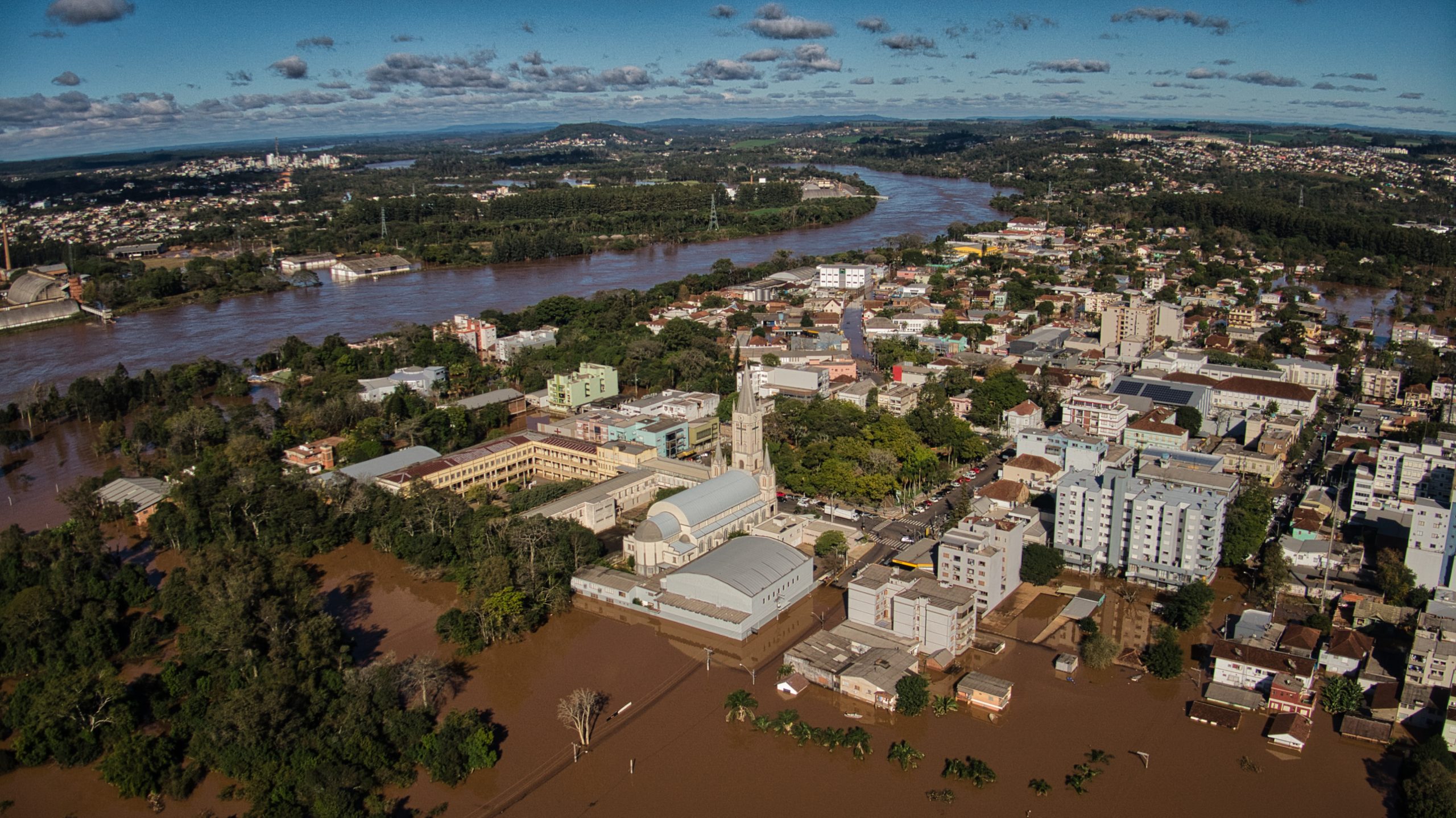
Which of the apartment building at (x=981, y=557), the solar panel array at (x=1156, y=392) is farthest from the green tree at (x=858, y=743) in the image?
the solar panel array at (x=1156, y=392)

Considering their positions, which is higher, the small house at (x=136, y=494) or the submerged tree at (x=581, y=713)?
the small house at (x=136, y=494)

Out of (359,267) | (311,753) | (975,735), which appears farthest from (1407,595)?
(359,267)

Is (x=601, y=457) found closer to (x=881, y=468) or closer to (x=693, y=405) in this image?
(x=693, y=405)

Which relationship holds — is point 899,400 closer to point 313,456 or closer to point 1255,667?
point 1255,667

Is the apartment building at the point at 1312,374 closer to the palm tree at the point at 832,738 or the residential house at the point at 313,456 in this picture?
the palm tree at the point at 832,738

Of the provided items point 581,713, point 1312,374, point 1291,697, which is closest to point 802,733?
point 581,713

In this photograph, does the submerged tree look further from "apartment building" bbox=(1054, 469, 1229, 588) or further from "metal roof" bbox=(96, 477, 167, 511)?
"metal roof" bbox=(96, 477, 167, 511)
